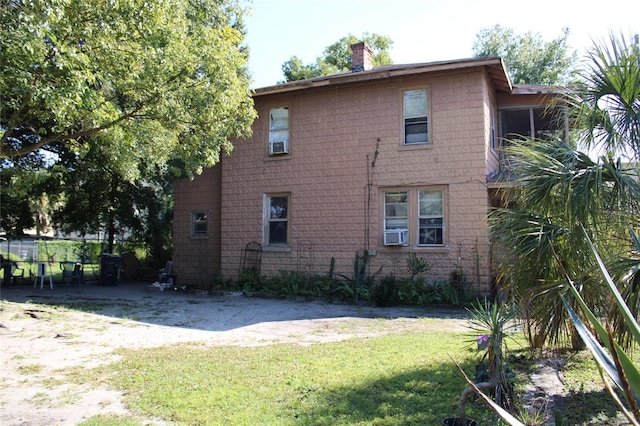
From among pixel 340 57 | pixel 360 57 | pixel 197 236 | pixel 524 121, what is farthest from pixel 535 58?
pixel 197 236

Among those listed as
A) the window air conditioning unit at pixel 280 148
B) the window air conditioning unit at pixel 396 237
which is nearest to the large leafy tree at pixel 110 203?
the window air conditioning unit at pixel 280 148

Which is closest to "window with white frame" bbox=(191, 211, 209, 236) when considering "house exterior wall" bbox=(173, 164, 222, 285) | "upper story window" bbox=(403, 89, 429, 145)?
"house exterior wall" bbox=(173, 164, 222, 285)

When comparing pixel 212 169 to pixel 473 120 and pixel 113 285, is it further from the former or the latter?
pixel 473 120

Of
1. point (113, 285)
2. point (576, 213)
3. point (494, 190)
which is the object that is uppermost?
point (494, 190)

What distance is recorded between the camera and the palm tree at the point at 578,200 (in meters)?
4.75

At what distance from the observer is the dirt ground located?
15.7 ft

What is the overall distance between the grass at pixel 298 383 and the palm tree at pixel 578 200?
1294mm

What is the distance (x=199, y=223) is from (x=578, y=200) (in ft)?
46.9

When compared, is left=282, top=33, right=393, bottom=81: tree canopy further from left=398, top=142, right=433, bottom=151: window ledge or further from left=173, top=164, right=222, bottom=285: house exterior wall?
left=398, top=142, right=433, bottom=151: window ledge

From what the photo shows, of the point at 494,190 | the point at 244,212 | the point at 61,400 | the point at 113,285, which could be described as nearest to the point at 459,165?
the point at 494,190

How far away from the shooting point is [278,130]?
49.8 ft

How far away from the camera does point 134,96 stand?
9.23 m

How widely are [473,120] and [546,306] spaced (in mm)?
8156

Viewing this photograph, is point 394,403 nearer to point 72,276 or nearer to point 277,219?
point 277,219
